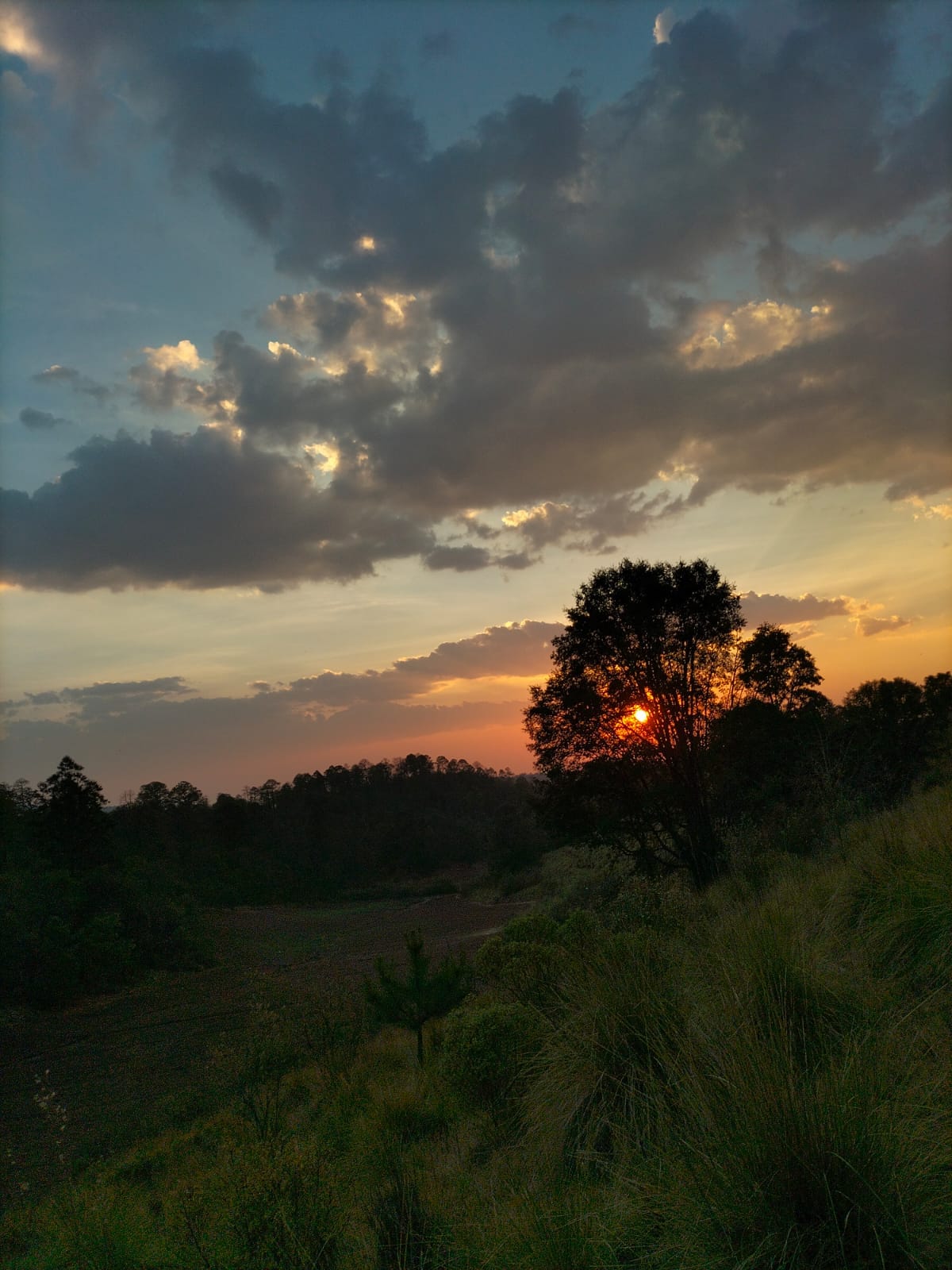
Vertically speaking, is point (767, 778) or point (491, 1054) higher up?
point (767, 778)

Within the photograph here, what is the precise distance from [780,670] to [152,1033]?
27032mm

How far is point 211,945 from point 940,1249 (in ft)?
127

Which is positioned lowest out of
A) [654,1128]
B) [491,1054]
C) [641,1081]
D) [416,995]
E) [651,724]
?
[416,995]

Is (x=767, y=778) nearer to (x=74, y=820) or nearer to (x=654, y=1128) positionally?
(x=654, y=1128)

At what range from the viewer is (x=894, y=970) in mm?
4680

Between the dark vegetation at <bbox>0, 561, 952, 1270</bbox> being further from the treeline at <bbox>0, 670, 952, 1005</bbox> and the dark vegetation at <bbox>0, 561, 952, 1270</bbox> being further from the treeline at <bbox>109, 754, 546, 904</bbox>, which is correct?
the treeline at <bbox>109, 754, 546, 904</bbox>

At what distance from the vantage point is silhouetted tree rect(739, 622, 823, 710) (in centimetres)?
2803

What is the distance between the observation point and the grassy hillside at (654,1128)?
2.53 metres

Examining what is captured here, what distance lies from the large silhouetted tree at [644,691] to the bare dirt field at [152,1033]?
7.58 meters

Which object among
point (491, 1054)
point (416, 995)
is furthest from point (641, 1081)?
point (416, 995)

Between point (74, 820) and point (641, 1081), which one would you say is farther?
→ point (74, 820)

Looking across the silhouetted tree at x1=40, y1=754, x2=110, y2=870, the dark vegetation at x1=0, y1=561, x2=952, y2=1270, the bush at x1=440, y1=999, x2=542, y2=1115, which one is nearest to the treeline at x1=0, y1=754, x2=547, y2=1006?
the silhouetted tree at x1=40, y1=754, x2=110, y2=870

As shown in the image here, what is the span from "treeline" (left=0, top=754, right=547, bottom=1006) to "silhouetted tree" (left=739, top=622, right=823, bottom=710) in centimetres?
1085

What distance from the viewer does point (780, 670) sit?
2966 cm
